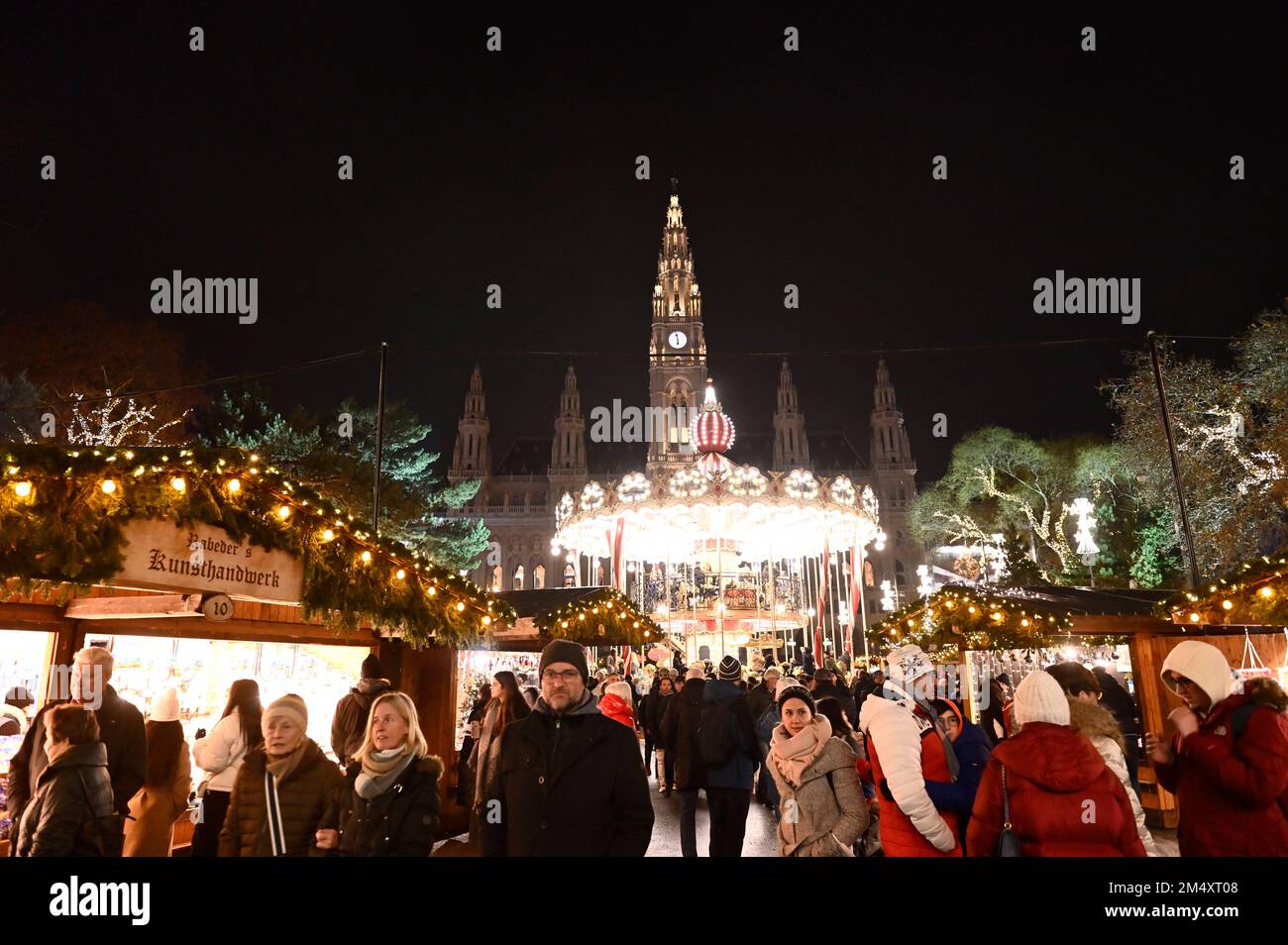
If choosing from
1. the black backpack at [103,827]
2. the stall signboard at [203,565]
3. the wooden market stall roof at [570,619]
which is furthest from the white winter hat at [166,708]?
the wooden market stall roof at [570,619]

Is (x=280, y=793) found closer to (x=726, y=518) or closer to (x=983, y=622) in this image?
(x=983, y=622)

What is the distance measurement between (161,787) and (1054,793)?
4.52m

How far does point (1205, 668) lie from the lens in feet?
9.86

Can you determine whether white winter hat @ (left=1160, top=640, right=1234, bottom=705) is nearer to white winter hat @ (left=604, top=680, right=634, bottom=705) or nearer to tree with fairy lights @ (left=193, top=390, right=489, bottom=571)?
white winter hat @ (left=604, top=680, right=634, bottom=705)

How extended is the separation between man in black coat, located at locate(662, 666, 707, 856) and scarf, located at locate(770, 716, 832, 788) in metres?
1.70

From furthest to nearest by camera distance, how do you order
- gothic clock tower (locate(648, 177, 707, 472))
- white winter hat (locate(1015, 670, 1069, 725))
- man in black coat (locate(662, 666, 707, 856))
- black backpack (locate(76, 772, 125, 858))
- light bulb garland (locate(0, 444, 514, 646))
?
gothic clock tower (locate(648, 177, 707, 472)) < man in black coat (locate(662, 666, 707, 856)) < light bulb garland (locate(0, 444, 514, 646)) < black backpack (locate(76, 772, 125, 858)) < white winter hat (locate(1015, 670, 1069, 725))

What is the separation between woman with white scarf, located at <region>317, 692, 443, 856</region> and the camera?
2.78m

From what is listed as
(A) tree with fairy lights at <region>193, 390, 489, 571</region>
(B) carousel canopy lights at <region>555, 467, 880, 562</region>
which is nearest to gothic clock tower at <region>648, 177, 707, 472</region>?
(A) tree with fairy lights at <region>193, 390, 489, 571</region>

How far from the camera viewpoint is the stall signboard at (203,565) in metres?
4.12

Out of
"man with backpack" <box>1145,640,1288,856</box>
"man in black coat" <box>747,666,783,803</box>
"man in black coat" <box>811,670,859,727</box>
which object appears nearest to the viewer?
"man with backpack" <box>1145,640,1288,856</box>

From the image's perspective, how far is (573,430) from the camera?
60.5 m

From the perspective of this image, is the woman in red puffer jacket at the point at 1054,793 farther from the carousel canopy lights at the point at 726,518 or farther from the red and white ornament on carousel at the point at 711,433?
the red and white ornament on carousel at the point at 711,433
